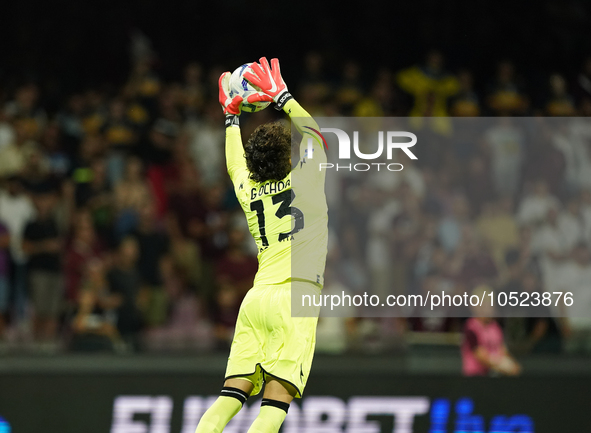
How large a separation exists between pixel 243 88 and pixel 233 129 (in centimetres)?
29

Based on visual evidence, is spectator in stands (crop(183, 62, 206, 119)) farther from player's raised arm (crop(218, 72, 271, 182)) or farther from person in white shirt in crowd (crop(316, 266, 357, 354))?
player's raised arm (crop(218, 72, 271, 182))

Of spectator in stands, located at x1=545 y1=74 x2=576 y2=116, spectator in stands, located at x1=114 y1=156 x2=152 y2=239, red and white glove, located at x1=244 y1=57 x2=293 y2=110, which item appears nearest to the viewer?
red and white glove, located at x1=244 y1=57 x2=293 y2=110

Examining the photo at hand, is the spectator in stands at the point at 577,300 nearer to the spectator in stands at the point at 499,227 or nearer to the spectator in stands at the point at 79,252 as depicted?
the spectator in stands at the point at 499,227

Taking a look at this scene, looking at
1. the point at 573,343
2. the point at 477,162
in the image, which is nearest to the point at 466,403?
the point at 573,343

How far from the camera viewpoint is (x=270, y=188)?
5.61 meters

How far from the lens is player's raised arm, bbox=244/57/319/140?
221 inches

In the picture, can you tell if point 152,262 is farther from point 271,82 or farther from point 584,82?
point 584,82

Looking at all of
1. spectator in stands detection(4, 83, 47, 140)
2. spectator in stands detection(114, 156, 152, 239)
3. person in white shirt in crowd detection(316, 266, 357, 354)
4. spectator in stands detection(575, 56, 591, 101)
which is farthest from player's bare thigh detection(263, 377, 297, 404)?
spectator in stands detection(575, 56, 591, 101)

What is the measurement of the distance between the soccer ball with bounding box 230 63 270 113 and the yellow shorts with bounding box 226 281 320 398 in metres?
1.30

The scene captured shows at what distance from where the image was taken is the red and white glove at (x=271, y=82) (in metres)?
5.78

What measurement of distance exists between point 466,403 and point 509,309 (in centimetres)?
118

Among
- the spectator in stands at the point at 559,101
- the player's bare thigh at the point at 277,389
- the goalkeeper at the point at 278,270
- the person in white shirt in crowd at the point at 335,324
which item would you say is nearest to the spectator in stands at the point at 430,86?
the spectator in stands at the point at 559,101

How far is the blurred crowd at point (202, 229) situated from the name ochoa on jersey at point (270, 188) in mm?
3601

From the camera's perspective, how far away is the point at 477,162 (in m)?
10.2
